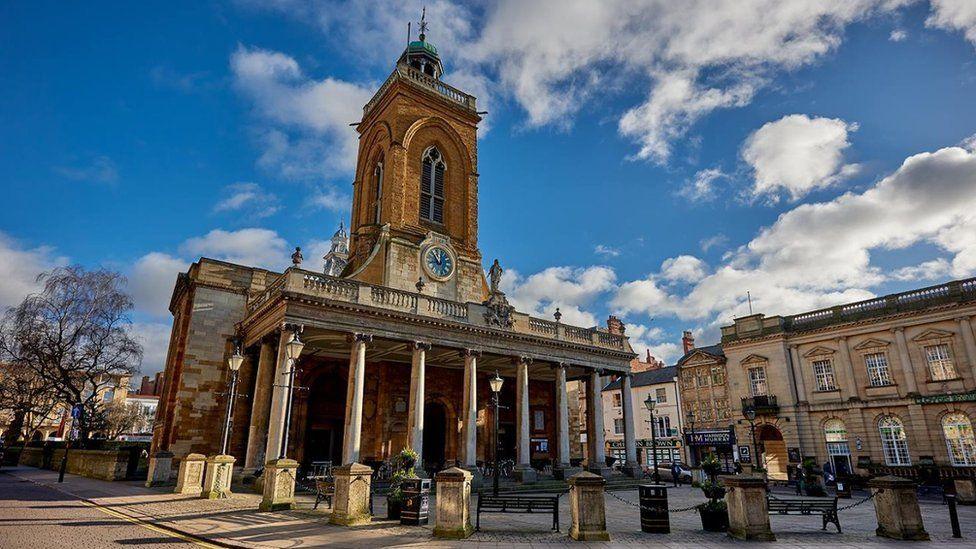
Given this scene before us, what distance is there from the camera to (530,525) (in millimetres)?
11812

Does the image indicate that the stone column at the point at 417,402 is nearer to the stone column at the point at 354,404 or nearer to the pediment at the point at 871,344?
the stone column at the point at 354,404

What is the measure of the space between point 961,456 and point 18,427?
62.9m

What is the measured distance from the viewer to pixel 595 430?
26938 millimetres

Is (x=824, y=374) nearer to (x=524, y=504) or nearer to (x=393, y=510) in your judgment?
(x=524, y=504)

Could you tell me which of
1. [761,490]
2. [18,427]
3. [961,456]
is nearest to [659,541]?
[761,490]

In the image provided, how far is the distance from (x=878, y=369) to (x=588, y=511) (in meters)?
28.4

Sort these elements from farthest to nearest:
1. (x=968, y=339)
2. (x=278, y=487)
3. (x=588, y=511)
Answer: (x=968, y=339), (x=278, y=487), (x=588, y=511)

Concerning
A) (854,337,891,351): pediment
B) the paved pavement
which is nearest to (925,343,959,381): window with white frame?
(854,337,891,351): pediment

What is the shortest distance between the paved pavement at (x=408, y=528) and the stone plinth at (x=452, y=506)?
Result: 343 millimetres

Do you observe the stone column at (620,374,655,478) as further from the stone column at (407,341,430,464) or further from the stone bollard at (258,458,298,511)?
the stone bollard at (258,458,298,511)

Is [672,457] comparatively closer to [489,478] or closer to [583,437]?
A: [583,437]

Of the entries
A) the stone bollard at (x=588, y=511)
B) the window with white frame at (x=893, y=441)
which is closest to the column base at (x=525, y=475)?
the stone bollard at (x=588, y=511)

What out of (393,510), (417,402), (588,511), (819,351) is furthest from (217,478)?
(819,351)

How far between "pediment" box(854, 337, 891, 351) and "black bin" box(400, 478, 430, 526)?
2976 cm
